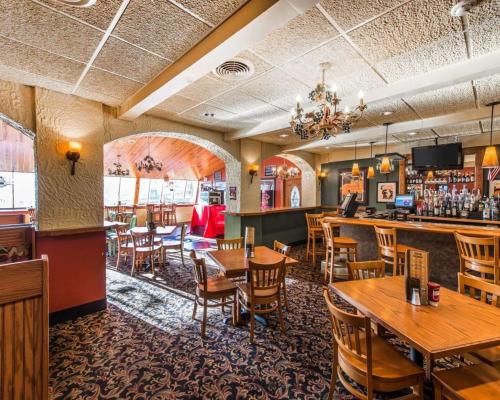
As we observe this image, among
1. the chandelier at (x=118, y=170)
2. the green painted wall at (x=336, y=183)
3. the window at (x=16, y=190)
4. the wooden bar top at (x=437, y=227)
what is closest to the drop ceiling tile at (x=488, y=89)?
the wooden bar top at (x=437, y=227)

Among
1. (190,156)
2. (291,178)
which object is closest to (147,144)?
(190,156)

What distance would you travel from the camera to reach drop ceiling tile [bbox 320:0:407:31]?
1.80m

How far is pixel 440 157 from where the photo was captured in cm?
557

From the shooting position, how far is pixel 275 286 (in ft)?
9.43

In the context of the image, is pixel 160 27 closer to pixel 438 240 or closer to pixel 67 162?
pixel 67 162

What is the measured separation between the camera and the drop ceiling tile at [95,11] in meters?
1.78

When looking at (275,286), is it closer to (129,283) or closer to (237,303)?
(237,303)

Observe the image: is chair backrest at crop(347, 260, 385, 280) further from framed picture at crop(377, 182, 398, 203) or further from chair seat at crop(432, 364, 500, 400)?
framed picture at crop(377, 182, 398, 203)

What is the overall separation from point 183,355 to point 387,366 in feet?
5.92

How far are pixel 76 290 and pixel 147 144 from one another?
6.37 meters

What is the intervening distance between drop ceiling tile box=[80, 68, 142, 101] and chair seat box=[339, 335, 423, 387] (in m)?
3.39

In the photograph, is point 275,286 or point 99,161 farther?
Result: point 99,161

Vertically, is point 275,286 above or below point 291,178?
below

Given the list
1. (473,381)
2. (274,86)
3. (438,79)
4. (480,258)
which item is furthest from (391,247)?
(274,86)
